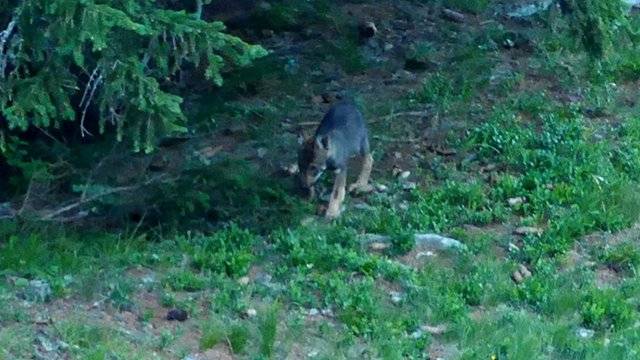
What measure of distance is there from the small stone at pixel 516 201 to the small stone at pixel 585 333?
2.20m

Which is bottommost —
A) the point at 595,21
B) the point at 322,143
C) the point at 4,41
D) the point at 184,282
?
the point at 184,282

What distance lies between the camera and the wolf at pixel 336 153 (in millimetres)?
11320

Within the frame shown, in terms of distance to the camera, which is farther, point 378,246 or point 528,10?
point 528,10

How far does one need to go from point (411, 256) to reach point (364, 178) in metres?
1.63

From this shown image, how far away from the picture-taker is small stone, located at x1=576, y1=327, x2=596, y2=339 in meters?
9.05

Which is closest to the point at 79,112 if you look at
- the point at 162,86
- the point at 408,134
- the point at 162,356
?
the point at 162,86

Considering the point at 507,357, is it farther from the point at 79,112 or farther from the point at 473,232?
the point at 79,112

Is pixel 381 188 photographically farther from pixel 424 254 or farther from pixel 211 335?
pixel 211 335

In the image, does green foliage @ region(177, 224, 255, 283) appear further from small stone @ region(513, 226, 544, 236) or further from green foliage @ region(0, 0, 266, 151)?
small stone @ region(513, 226, 544, 236)

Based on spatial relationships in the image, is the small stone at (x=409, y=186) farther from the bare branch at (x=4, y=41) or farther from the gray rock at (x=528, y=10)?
the gray rock at (x=528, y=10)

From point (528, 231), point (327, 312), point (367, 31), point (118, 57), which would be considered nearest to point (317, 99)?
point (367, 31)

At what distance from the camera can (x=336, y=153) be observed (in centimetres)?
1142

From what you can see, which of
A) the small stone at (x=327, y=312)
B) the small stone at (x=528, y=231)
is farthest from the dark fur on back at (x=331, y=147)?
the small stone at (x=327, y=312)

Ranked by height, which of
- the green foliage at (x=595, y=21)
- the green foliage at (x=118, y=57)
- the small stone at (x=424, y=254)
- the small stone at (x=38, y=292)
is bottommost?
the small stone at (x=424, y=254)
